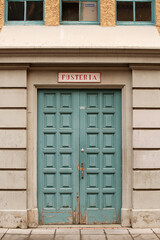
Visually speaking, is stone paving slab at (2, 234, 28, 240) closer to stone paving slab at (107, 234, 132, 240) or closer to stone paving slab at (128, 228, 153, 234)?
stone paving slab at (107, 234, 132, 240)

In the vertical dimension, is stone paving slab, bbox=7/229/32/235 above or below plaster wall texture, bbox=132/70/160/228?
below

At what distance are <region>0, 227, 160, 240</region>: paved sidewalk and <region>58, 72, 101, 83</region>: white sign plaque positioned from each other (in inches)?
131

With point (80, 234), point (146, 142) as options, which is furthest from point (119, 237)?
point (146, 142)

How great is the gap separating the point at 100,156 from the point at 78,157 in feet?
1.69

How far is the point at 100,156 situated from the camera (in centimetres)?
762

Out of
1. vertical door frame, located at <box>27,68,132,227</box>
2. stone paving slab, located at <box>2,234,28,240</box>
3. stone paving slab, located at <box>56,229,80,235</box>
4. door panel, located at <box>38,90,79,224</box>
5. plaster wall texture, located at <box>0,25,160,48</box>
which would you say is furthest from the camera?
door panel, located at <box>38,90,79,224</box>

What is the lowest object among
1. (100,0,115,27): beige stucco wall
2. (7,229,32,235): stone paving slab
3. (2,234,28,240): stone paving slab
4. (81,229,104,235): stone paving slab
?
(2,234,28,240): stone paving slab

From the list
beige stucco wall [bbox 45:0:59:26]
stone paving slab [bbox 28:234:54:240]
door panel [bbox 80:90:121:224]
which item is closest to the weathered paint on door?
door panel [bbox 80:90:121:224]

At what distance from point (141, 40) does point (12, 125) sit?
11.6ft

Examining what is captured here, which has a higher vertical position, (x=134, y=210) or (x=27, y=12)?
(x=27, y=12)

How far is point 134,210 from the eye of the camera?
7293 millimetres

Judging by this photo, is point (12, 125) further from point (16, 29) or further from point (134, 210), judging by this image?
point (134, 210)

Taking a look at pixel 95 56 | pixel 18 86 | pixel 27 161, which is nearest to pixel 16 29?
pixel 18 86

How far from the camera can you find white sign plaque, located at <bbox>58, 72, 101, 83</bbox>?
7504 millimetres
